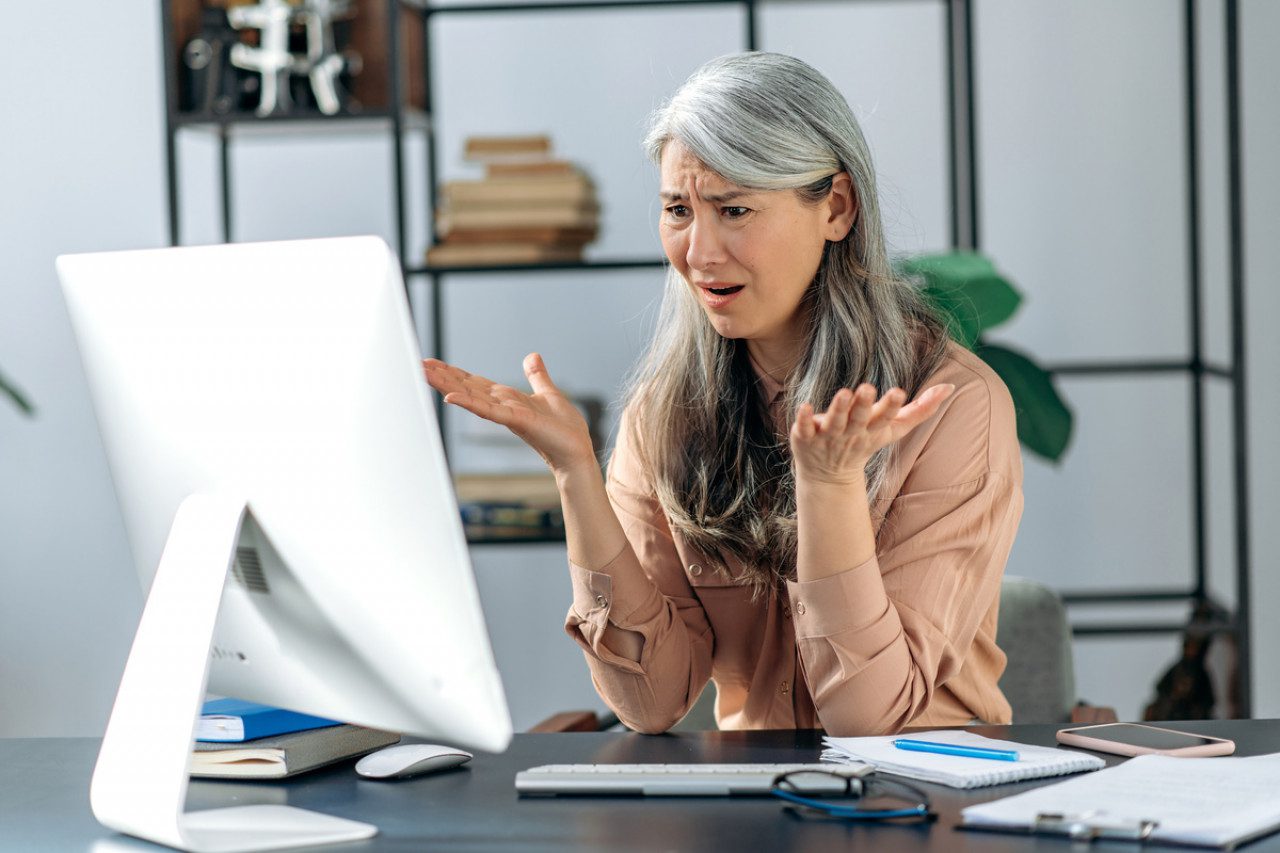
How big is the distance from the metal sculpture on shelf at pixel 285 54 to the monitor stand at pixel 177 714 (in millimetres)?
2006

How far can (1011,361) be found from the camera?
2652 millimetres

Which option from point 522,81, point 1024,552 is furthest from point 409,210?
point 1024,552

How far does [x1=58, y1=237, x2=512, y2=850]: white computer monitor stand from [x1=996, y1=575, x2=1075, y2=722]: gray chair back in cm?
118

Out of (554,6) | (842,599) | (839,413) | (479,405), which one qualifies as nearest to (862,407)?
(839,413)

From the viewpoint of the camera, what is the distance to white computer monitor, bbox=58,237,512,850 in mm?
924

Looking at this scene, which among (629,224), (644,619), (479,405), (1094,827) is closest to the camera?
(1094,827)

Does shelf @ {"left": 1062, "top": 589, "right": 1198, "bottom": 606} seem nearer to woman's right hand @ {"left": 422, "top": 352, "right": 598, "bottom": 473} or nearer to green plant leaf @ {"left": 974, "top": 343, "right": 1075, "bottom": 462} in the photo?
green plant leaf @ {"left": 974, "top": 343, "right": 1075, "bottom": 462}

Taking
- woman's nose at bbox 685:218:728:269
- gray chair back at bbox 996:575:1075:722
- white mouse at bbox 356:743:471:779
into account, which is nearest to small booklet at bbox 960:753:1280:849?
white mouse at bbox 356:743:471:779

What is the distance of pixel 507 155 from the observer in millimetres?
2861

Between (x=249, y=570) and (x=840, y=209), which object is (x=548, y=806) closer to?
(x=249, y=570)

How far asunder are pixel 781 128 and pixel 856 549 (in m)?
0.47

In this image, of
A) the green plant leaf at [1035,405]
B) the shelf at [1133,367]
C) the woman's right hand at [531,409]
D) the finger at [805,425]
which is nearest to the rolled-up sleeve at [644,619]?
the woman's right hand at [531,409]

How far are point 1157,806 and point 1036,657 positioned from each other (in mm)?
999

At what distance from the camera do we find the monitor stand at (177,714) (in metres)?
1.01
